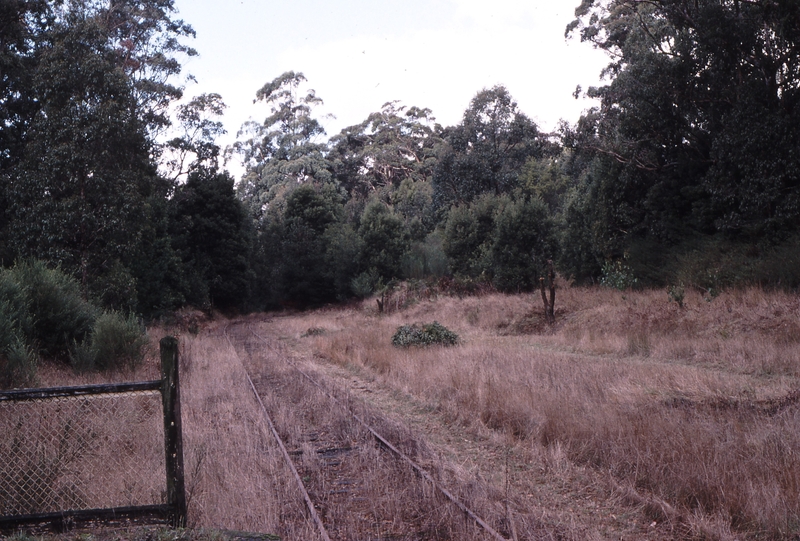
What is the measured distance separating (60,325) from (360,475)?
33.2ft

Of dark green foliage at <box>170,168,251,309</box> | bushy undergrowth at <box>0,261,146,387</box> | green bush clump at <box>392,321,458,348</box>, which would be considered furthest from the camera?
dark green foliage at <box>170,168,251,309</box>

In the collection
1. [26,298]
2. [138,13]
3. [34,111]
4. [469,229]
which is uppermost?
[138,13]

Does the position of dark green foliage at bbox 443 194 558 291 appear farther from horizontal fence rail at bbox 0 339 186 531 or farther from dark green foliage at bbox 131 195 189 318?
horizontal fence rail at bbox 0 339 186 531

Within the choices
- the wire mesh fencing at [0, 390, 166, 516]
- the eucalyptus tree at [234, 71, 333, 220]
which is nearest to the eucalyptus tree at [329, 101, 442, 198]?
the eucalyptus tree at [234, 71, 333, 220]

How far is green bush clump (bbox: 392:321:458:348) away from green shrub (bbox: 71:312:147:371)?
7.17 m

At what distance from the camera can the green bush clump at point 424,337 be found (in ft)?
60.1

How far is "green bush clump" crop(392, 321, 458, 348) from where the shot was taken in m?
18.3

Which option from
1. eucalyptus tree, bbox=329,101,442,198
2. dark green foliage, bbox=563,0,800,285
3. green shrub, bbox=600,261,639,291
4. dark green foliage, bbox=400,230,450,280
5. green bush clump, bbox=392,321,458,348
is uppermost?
eucalyptus tree, bbox=329,101,442,198

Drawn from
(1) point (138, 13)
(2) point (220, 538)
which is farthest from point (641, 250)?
(1) point (138, 13)

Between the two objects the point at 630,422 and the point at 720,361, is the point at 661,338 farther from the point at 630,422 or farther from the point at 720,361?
the point at 630,422

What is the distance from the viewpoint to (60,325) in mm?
14328

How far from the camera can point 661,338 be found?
52.0ft

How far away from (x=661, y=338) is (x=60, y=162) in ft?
66.8

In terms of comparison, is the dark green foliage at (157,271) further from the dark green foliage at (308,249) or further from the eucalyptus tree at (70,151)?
the dark green foliage at (308,249)
